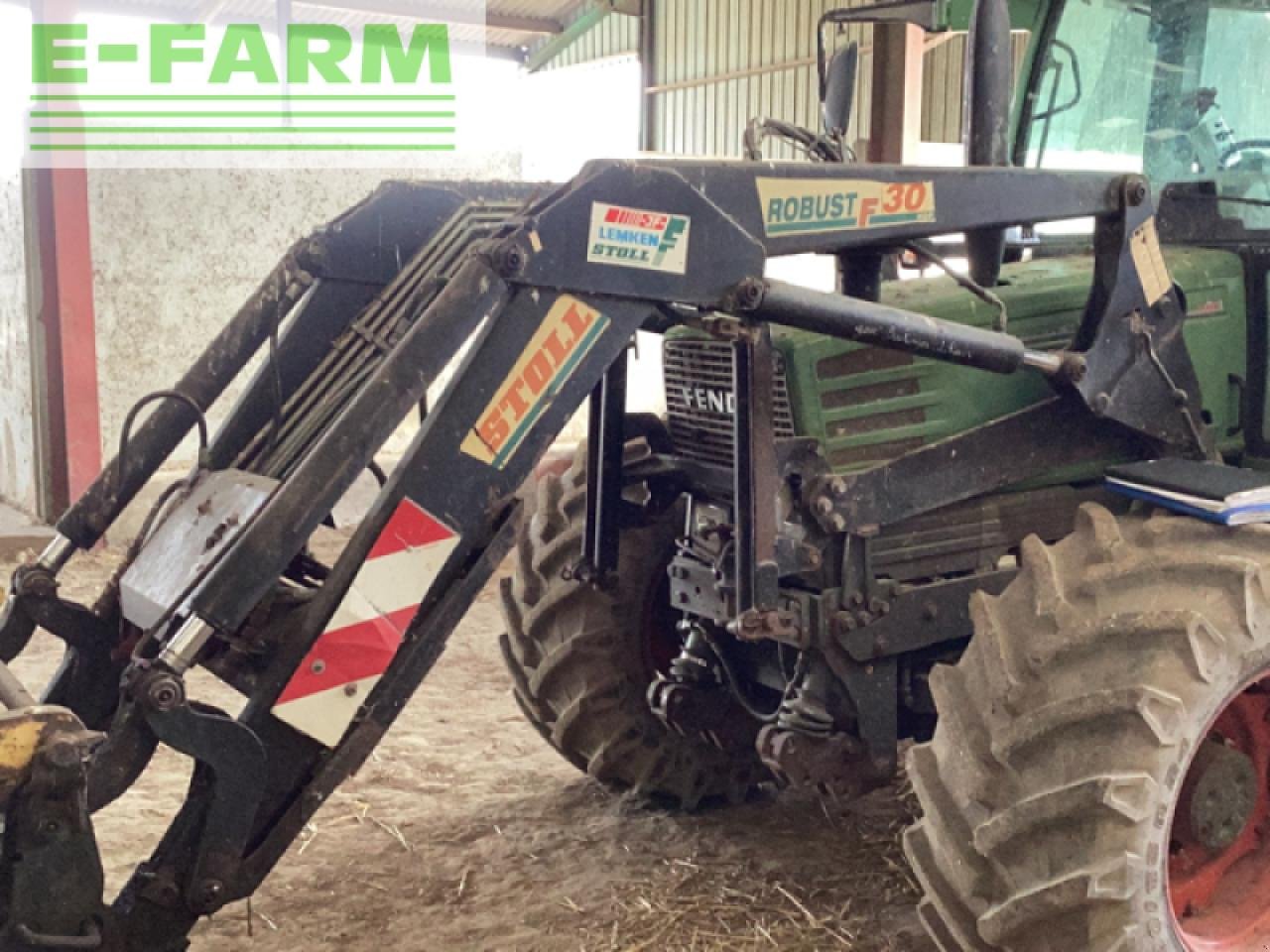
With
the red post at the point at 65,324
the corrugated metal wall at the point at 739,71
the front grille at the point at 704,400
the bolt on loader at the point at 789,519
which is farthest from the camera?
the corrugated metal wall at the point at 739,71

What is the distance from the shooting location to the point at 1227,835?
297cm

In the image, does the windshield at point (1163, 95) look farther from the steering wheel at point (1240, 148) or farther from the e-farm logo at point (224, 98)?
the e-farm logo at point (224, 98)

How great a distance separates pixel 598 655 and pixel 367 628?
1.46 metres

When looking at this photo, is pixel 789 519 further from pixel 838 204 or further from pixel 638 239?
pixel 638 239

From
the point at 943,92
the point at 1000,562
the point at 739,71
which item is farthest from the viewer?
the point at 739,71

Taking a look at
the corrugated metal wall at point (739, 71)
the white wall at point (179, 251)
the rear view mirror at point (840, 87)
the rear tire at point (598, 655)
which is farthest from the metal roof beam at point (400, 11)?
the rear view mirror at point (840, 87)

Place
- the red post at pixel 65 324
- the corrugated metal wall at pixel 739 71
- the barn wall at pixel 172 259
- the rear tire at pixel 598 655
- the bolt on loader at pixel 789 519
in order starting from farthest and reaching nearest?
the corrugated metal wall at pixel 739 71 < the barn wall at pixel 172 259 < the red post at pixel 65 324 < the rear tire at pixel 598 655 < the bolt on loader at pixel 789 519

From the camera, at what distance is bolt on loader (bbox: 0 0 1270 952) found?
2570 millimetres

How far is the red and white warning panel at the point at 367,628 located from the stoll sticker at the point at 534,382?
18 centimetres

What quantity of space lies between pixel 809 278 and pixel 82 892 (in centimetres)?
1032

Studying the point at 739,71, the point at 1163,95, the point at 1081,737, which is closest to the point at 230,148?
the point at 1163,95

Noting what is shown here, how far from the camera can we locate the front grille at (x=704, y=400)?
3.35 meters

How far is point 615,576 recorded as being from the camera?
12.4 feet

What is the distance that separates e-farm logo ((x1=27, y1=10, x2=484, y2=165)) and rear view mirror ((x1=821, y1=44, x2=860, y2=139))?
18.1 ft
